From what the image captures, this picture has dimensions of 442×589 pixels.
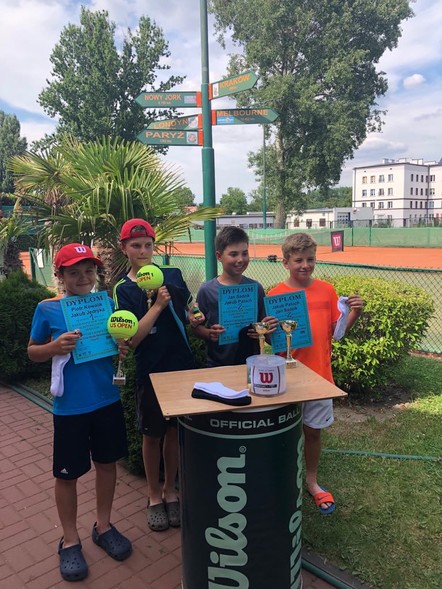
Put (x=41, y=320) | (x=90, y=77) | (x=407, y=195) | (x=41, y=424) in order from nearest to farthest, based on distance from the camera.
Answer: (x=41, y=320), (x=41, y=424), (x=90, y=77), (x=407, y=195)

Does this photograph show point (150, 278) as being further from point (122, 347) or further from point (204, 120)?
point (204, 120)

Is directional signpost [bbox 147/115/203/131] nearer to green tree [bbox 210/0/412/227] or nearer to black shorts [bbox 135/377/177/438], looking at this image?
black shorts [bbox 135/377/177/438]

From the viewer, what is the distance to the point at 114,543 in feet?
8.83

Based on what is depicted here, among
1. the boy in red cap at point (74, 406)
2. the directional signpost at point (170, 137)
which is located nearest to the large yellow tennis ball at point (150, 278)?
the boy in red cap at point (74, 406)

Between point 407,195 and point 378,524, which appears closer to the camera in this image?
point 378,524

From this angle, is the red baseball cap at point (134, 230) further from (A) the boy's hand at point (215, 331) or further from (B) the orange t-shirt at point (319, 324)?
(B) the orange t-shirt at point (319, 324)

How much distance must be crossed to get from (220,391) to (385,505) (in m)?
1.87

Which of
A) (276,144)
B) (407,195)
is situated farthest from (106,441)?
(407,195)

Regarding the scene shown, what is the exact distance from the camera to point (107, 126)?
33094 mm

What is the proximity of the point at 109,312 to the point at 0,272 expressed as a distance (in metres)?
7.27

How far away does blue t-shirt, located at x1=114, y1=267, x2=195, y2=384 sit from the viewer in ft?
8.64

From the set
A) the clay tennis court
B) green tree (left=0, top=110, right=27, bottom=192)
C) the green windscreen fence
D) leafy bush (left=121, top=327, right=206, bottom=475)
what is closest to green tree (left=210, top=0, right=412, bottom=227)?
the green windscreen fence

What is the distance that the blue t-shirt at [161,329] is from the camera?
2633mm

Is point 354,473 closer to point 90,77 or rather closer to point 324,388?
point 324,388
